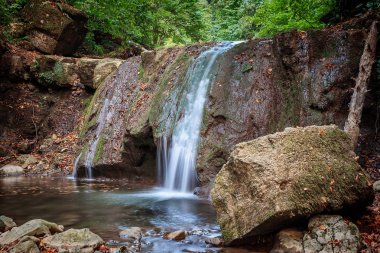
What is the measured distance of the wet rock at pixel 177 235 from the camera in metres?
4.59

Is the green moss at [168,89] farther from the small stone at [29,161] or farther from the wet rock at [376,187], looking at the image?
the small stone at [29,161]

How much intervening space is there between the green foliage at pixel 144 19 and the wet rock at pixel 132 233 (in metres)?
11.2

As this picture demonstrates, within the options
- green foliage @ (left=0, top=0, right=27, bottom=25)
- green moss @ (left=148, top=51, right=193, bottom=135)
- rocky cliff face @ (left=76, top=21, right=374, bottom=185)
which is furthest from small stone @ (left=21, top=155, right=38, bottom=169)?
green foliage @ (left=0, top=0, right=27, bottom=25)

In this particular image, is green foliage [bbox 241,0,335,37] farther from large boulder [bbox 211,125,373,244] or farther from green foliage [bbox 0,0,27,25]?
green foliage [bbox 0,0,27,25]

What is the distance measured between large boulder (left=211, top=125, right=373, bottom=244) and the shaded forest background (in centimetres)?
566

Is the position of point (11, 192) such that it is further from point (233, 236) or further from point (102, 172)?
point (233, 236)

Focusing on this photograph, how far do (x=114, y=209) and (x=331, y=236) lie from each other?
379 cm

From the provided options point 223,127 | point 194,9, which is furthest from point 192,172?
point 194,9

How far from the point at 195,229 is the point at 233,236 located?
94 cm

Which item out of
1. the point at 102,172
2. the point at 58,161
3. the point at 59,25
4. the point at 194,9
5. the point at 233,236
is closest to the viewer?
the point at 233,236

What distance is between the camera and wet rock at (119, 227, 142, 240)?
183 inches

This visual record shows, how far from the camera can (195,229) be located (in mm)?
4980

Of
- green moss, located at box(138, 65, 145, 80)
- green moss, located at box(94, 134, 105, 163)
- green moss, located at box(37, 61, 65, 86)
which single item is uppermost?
green moss, located at box(37, 61, 65, 86)

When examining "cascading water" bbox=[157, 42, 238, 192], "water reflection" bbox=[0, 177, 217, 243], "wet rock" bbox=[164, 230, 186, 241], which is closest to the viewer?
"wet rock" bbox=[164, 230, 186, 241]
